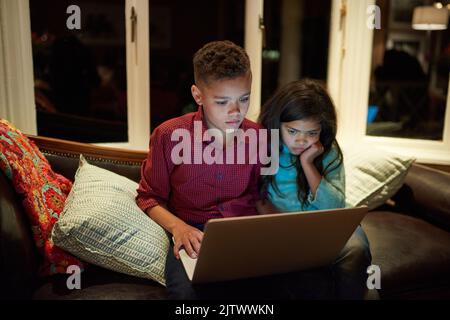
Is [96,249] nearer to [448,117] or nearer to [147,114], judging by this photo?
[147,114]

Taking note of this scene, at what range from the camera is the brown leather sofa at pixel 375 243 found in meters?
1.17

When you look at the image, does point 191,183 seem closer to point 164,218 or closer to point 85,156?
point 164,218

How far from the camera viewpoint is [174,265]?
128cm

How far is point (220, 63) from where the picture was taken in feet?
4.42

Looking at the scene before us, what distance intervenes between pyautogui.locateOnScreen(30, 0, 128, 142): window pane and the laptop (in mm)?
1326

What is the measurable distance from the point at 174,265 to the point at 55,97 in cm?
203

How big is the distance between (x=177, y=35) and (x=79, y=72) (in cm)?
167

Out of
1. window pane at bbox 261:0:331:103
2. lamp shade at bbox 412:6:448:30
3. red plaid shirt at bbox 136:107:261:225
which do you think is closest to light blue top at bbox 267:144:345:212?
red plaid shirt at bbox 136:107:261:225

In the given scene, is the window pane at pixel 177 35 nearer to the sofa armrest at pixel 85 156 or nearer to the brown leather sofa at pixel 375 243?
the sofa armrest at pixel 85 156

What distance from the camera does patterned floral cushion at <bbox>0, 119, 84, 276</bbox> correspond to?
1288 millimetres

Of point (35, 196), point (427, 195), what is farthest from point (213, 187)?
point (427, 195)

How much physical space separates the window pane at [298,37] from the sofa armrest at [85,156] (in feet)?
5.50

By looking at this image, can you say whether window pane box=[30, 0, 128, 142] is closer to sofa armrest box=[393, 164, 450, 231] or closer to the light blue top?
the light blue top
